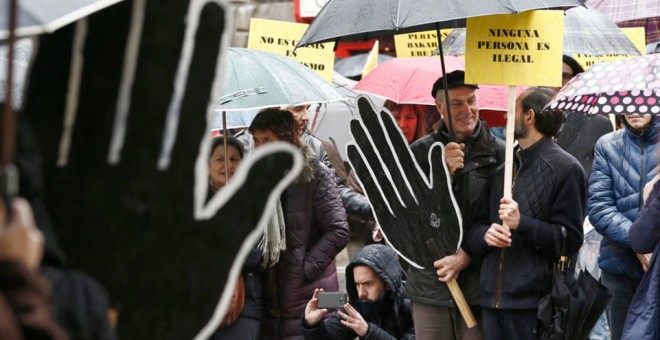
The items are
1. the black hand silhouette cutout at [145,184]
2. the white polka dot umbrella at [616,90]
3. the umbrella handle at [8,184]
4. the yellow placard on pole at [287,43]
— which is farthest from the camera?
the yellow placard on pole at [287,43]

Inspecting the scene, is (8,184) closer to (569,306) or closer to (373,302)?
(569,306)

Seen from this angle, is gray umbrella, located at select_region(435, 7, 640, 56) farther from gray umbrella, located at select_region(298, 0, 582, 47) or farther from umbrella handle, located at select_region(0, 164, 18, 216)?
umbrella handle, located at select_region(0, 164, 18, 216)

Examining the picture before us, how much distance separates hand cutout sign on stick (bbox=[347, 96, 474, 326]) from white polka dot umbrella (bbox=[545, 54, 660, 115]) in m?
0.60

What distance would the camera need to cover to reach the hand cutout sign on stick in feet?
18.1

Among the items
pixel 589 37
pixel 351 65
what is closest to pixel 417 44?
pixel 589 37

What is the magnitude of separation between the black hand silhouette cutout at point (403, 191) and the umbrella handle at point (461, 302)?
0.16 m

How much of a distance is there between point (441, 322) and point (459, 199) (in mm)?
591

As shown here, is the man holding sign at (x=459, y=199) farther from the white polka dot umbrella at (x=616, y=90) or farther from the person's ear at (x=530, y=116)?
the white polka dot umbrella at (x=616, y=90)

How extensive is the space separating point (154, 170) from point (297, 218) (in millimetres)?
3779

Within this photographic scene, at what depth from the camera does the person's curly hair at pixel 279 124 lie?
628 cm

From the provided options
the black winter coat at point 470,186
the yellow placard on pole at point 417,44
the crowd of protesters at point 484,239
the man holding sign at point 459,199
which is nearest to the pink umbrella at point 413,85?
the yellow placard on pole at point 417,44

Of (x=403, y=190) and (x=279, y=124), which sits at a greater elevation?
(x=279, y=124)

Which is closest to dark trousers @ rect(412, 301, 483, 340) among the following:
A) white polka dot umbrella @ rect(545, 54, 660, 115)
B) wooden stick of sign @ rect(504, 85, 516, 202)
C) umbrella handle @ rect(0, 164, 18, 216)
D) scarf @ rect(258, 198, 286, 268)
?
wooden stick of sign @ rect(504, 85, 516, 202)

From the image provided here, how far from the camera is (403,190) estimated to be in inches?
220
